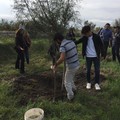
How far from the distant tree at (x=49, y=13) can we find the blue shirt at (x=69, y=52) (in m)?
13.3

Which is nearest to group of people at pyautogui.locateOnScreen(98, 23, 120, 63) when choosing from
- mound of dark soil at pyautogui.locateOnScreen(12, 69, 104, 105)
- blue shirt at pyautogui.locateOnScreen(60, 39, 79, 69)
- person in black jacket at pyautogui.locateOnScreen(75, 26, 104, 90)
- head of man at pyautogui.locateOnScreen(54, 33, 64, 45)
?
mound of dark soil at pyautogui.locateOnScreen(12, 69, 104, 105)

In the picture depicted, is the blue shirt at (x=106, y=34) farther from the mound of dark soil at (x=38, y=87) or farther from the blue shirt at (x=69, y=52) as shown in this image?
the blue shirt at (x=69, y=52)

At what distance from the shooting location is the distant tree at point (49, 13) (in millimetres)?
21578

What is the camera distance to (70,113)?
743 centimetres

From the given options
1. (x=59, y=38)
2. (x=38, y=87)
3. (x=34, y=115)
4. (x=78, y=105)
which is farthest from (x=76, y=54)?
(x=34, y=115)

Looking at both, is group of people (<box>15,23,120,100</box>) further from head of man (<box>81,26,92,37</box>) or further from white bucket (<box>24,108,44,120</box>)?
white bucket (<box>24,108,44,120</box>)

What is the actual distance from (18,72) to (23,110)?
491 cm

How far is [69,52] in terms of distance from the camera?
26.0 ft

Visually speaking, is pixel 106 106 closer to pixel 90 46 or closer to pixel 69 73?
pixel 69 73

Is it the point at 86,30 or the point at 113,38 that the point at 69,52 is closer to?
the point at 86,30

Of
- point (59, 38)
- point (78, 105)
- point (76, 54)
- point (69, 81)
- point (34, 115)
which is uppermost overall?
point (59, 38)

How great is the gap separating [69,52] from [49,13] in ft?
46.3

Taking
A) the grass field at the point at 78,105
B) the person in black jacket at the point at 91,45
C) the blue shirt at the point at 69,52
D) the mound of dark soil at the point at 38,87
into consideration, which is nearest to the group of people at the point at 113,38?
the mound of dark soil at the point at 38,87

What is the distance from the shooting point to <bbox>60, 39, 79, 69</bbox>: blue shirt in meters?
7.78
